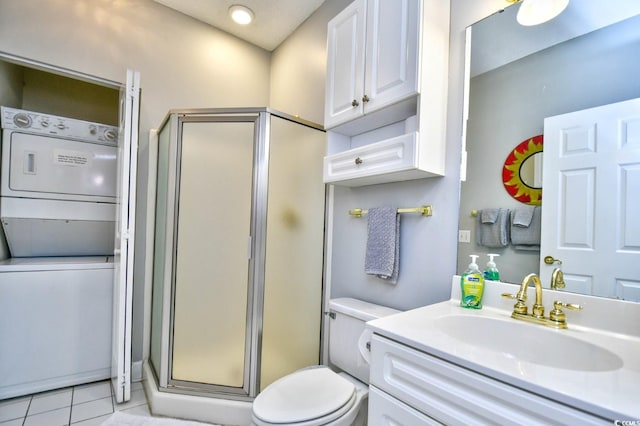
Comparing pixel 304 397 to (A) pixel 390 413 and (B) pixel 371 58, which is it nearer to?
(A) pixel 390 413

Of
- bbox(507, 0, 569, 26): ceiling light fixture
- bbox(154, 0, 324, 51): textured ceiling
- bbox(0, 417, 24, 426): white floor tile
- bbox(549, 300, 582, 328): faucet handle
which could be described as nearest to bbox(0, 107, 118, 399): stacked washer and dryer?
bbox(0, 417, 24, 426): white floor tile

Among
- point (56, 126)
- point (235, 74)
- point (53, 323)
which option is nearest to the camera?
point (53, 323)

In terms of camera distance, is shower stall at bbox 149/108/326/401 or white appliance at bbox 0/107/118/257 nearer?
shower stall at bbox 149/108/326/401

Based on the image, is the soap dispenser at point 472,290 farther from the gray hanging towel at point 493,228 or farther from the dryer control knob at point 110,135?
the dryer control knob at point 110,135

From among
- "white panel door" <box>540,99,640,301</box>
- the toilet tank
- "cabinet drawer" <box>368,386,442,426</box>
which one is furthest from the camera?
the toilet tank

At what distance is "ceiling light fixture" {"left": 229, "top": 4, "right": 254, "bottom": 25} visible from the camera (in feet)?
7.62

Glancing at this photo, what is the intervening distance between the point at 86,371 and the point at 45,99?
86.9 inches

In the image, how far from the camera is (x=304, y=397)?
129cm

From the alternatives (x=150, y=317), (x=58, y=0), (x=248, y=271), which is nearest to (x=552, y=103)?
(x=248, y=271)

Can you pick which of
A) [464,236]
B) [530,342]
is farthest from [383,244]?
[530,342]

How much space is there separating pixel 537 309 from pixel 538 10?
46.2 inches

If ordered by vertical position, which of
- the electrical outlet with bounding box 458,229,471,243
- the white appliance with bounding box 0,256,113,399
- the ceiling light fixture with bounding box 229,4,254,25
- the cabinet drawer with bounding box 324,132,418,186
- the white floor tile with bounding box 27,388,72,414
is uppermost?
the ceiling light fixture with bounding box 229,4,254,25

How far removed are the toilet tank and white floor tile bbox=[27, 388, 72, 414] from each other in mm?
1756

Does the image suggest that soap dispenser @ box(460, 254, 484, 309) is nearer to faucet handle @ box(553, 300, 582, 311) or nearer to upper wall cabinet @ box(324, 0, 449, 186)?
faucet handle @ box(553, 300, 582, 311)
